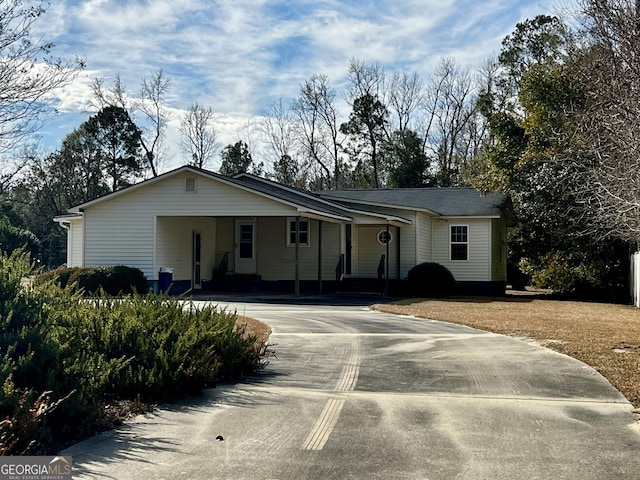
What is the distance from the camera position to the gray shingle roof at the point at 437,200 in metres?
27.6

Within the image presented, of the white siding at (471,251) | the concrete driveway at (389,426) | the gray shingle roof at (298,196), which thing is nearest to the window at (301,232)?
the gray shingle roof at (298,196)

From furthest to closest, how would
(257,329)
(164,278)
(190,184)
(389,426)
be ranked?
(164,278) → (190,184) → (257,329) → (389,426)

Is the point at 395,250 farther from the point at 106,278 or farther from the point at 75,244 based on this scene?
the point at 75,244

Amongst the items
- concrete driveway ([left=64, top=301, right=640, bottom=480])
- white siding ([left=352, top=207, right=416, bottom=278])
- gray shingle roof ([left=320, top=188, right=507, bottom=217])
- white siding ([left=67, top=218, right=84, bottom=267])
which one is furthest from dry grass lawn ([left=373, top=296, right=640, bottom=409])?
white siding ([left=67, top=218, right=84, bottom=267])

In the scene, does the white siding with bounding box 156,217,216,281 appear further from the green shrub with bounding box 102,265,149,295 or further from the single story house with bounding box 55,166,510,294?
the green shrub with bounding box 102,265,149,295

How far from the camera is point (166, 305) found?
9.34 meters

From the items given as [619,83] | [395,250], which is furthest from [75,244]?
[619,83]

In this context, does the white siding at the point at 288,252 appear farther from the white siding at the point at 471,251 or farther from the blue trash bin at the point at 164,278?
the blue trash bin at the point at 164,278

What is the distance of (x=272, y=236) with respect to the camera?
1073 inches

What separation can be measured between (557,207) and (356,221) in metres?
7.78

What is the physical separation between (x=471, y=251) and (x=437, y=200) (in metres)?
3.38

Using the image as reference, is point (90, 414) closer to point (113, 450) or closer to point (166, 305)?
point (113, 450)

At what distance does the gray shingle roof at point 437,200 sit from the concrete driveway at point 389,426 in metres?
17.2

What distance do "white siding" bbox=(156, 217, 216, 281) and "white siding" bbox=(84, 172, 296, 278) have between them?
0.41 meters
